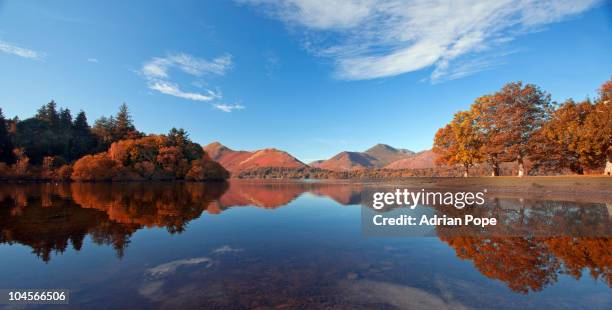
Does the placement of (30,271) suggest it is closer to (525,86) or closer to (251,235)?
(251,235)

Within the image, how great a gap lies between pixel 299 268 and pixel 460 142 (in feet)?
164

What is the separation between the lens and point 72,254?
905cm

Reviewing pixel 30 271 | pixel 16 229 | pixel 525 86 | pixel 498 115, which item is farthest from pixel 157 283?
pixel 525 86

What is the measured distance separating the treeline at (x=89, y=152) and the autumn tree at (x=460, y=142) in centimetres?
7113

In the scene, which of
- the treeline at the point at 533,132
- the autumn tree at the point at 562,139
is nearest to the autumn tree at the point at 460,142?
the treeline at the point at 533,132

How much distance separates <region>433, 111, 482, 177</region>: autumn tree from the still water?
121 feet

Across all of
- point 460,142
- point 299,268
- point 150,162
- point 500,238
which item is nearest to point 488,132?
point 460,142

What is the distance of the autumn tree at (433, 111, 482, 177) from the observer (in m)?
47.2

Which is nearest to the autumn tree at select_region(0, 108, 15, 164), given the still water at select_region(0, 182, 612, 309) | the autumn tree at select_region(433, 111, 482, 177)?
the still water at select_region(0, 182, 612, 309)

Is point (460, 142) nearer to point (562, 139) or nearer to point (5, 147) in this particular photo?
point (562, 139)

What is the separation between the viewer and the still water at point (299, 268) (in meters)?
5.86

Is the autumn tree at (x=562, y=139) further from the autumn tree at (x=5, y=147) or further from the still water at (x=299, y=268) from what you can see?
the autumn tree at (x=5, y=147)

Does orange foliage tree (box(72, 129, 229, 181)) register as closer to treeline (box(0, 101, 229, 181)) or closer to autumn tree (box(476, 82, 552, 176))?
treeline (box(0, 101, 229, 181))

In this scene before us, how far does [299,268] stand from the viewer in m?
7.97
